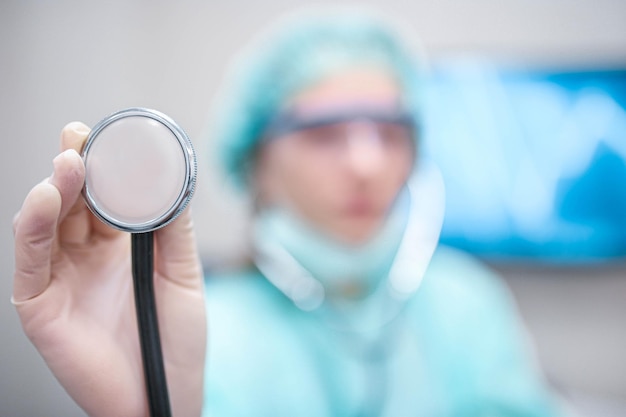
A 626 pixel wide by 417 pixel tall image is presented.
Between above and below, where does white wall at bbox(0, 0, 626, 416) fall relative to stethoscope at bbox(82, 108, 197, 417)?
above

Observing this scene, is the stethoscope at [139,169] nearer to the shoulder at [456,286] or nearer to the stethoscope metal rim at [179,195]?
the stethoscope metal rim at [179,195]

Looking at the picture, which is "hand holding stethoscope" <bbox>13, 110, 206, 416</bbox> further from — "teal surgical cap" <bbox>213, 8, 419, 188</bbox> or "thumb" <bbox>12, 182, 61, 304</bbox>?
"teal surgical cap" <bbox>213, 8, 419, 188</bbox>

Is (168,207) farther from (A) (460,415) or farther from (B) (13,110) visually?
(B) (13,110)

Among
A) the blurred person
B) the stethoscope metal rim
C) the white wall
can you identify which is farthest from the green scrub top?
the white wall

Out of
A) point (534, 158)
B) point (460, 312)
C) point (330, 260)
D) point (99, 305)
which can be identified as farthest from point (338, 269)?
point (534, 158)

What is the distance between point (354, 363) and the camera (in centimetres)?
77

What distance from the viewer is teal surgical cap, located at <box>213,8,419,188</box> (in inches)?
30.3

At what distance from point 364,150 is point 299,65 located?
0.18 m

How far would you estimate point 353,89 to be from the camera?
744mm

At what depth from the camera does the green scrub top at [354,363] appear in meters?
0.72

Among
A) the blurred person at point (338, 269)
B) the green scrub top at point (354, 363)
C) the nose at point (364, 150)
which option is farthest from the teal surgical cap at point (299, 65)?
the green scrub top at point (354, 363)

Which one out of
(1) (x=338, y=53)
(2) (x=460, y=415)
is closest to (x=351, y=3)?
(1) (x=338, y=53)

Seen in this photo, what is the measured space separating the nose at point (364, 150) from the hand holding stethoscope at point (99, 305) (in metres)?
0.34

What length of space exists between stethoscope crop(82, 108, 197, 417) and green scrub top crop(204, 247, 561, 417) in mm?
409
